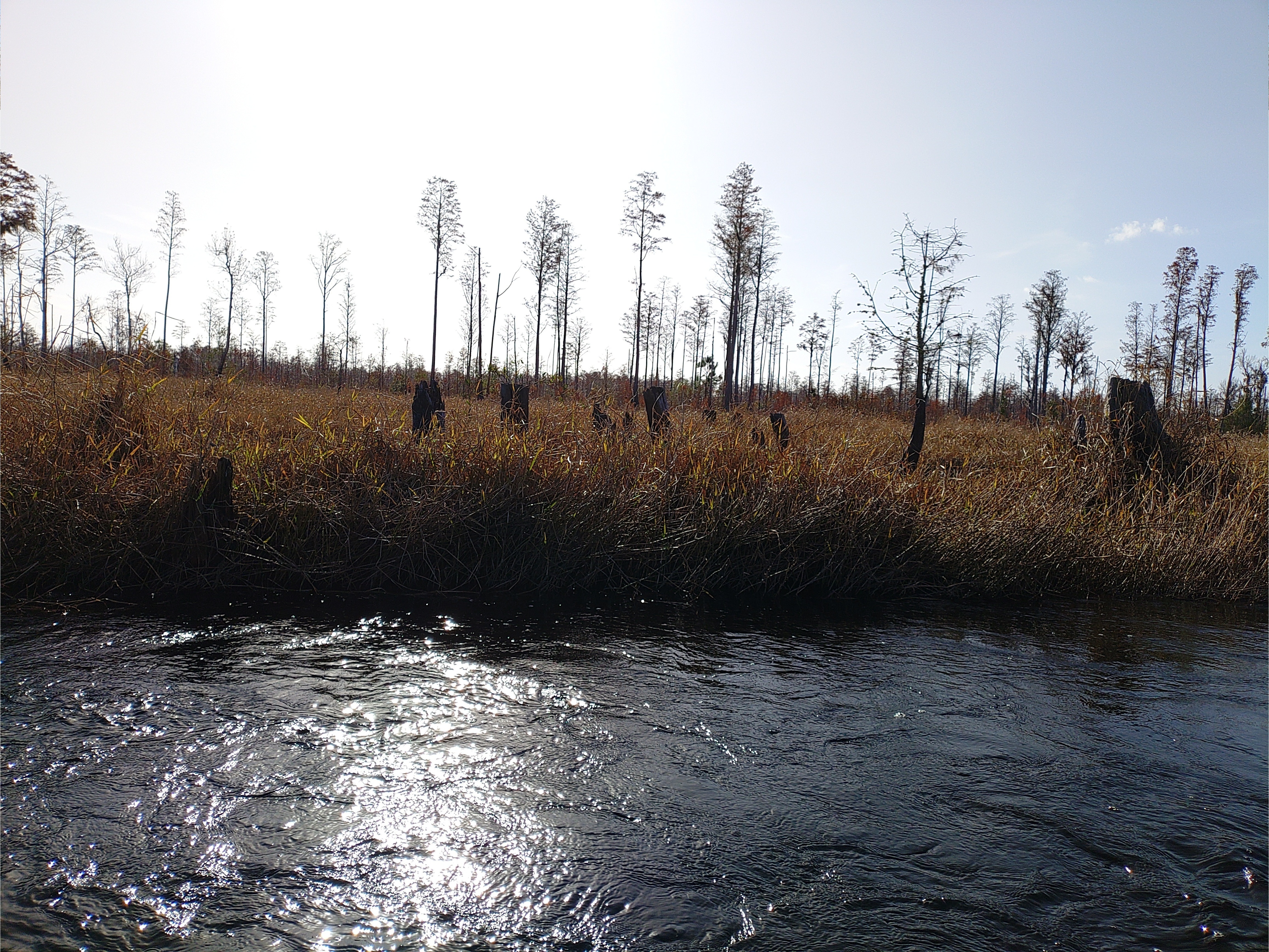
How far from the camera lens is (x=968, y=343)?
422 inches

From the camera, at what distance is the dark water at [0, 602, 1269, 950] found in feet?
6.66

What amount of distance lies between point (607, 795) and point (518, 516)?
335cm

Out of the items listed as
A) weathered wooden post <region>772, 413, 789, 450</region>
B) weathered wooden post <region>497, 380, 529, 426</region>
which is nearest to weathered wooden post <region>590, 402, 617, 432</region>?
weathered wooden post <region>497, 380, 529, 426</region>

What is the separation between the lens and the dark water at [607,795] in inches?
80.0

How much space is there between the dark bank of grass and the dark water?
3.13 feet

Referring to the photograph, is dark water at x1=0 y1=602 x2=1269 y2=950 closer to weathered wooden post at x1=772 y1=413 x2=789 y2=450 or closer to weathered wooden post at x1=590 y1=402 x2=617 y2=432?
weathered wooden post at x1=590 y1=402 x2=617 y2=432

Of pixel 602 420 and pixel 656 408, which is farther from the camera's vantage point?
pixel 656 408

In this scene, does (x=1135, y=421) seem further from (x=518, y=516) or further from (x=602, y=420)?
(x=518, y=516)

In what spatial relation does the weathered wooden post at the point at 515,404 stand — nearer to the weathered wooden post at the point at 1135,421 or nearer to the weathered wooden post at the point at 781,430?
the weathered wooden post at the point at 781,430

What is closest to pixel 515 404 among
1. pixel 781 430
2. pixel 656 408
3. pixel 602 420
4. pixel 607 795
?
pixel 602 420

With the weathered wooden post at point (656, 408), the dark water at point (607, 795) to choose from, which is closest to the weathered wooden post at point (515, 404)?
the weathered wooden post at point (656, 408)

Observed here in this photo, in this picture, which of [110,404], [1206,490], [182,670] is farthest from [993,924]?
[1206,490]

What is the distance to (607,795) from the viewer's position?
106 inches

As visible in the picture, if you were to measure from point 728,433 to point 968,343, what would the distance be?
5547 mm
